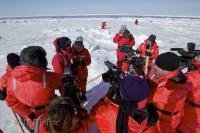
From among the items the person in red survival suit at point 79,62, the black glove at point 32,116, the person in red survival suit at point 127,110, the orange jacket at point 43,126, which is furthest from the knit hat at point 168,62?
the person in red survival suit at point 79,62

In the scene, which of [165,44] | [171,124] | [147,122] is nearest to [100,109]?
[147,122]

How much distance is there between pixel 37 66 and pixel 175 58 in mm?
1606

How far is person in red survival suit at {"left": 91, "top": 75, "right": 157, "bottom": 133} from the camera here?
100 inches

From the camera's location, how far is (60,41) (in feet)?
19.2

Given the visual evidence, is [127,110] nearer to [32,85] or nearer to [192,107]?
[32,85]

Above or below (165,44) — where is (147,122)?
above

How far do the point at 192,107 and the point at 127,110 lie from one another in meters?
1.44

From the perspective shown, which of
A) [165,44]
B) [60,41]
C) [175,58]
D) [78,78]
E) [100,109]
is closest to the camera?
[100,109]

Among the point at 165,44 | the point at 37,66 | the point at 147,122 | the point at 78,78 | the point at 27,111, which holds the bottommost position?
the point at 165,44

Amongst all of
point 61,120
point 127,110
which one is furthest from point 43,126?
point 127,110

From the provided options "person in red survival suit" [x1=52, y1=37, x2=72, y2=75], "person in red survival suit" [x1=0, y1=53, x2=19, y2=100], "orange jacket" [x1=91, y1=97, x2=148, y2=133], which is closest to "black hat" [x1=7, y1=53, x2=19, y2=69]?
"person in red survival suit" [x1=0, y1=53, x2=19, y2=100]

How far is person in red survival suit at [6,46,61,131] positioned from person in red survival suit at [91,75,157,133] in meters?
0.96

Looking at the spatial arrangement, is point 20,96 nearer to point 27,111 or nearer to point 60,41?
point 27,111

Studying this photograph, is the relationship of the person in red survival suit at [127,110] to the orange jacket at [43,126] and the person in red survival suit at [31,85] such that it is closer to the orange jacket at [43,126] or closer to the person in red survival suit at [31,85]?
the orange jacket at [43,126]
